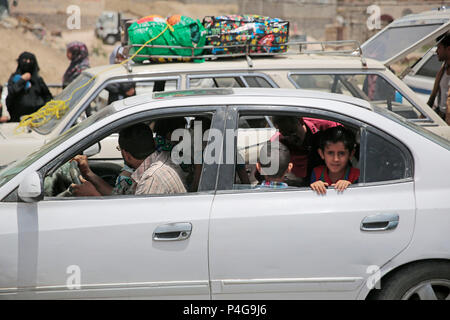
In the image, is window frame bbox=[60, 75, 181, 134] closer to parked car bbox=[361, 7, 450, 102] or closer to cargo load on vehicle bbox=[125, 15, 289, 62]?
cargo load on vehicle bbox=[125, 15, 289, 62]

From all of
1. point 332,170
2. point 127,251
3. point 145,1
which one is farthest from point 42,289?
point 145,1

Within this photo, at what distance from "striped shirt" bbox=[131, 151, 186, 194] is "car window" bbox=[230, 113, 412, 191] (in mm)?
402

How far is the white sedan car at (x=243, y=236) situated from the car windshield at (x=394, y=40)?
338 cm

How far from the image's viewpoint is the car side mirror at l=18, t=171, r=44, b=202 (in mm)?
3004

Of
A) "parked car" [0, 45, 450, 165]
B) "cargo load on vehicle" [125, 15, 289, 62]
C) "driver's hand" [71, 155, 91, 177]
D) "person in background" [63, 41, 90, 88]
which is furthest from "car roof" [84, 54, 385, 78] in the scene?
"person in background" [63, 41, 90, 88]

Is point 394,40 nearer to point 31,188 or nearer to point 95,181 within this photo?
point 95,181

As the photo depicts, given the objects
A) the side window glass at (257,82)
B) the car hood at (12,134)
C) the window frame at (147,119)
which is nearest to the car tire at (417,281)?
the window frame at (147,119)

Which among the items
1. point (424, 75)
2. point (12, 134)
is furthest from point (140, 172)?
point (424, 75)

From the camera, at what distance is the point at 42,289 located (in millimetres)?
3084

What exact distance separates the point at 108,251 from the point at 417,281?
1692 millimetres

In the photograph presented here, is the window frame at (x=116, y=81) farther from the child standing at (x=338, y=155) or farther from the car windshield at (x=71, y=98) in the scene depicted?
the child standing at (x=338, y=155)

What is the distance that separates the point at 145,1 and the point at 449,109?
32291mm

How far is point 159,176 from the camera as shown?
3.42 m
